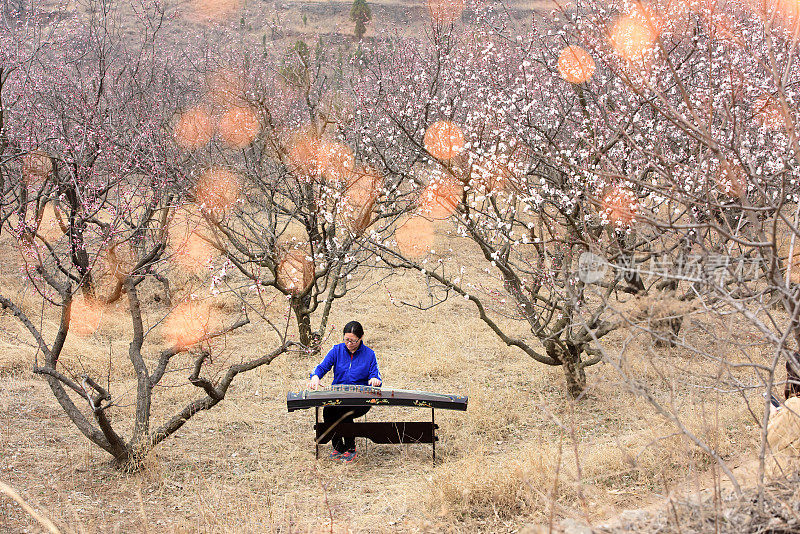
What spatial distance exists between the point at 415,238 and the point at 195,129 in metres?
5.97

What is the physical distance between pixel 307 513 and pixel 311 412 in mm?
3184

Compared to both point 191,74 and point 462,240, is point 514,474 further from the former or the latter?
point 191,74

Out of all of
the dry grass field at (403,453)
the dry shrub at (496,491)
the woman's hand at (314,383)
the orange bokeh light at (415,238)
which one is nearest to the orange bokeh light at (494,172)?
the dry grass field at (403,453)

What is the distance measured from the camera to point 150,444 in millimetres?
5863

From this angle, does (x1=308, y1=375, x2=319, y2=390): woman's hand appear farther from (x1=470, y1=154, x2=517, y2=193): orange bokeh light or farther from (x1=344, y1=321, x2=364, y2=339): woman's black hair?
(x1=470, y1=154, x2=517, y2=193): orange bokeh light

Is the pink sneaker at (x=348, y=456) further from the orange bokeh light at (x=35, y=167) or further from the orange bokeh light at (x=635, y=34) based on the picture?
the orange bokeh light at (x=35, y=167)

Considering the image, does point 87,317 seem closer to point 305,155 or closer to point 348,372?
point 305,155

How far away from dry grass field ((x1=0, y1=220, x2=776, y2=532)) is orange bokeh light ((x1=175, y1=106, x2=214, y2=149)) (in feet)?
16.7

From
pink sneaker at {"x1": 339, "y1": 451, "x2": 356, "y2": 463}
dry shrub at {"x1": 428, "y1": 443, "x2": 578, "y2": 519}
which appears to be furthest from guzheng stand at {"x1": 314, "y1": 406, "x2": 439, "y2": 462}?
dry shrub at {"x1": 428, "y1": 443, "x2": 578, "y2": 519}

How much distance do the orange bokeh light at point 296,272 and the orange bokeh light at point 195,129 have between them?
3.99 meters

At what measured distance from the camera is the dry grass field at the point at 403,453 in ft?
14.6

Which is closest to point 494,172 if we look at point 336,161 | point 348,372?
point 336,161

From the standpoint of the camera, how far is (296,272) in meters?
11.6

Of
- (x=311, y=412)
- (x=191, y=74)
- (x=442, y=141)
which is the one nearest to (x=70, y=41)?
(x=191, y=74)
